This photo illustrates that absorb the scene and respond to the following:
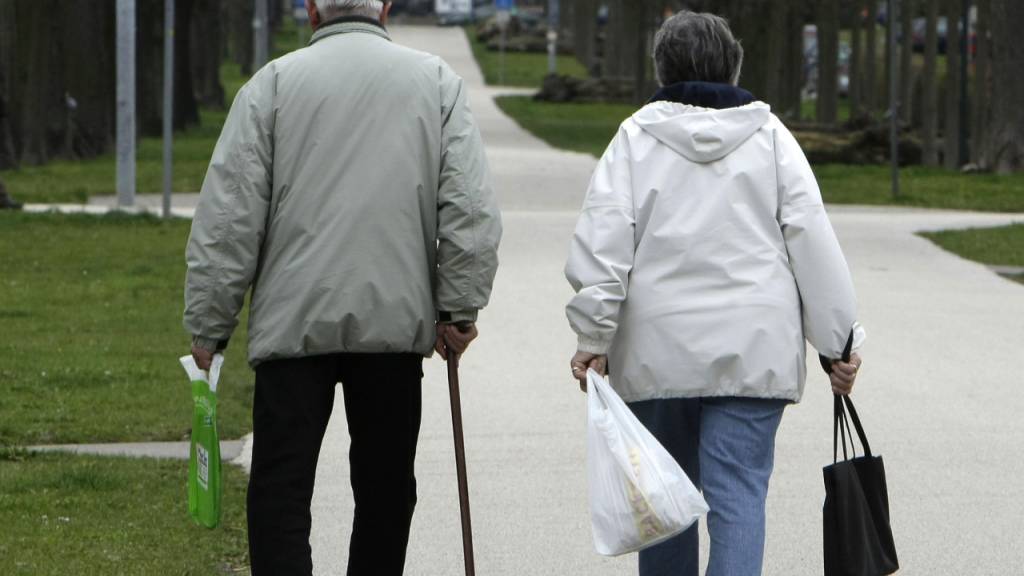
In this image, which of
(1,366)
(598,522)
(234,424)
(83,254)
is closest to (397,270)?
(598,522)

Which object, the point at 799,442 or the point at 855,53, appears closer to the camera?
the point at 799,442

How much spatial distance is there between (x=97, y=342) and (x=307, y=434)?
6.41 meters

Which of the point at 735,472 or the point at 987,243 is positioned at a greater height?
the point at 735,472

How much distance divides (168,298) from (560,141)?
2282 cm

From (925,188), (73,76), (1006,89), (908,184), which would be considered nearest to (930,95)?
(1006,89)

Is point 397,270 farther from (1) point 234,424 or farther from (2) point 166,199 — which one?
(2) point 166,199

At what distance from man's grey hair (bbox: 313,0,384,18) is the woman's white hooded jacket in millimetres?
694

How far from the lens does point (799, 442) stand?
25.9ft

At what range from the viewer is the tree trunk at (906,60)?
31.9 m

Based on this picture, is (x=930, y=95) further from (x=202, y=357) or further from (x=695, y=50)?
(x=202, y=357)

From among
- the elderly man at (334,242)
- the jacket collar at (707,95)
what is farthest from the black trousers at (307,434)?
the jacket collar at (707,95)

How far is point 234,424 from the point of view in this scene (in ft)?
26.9

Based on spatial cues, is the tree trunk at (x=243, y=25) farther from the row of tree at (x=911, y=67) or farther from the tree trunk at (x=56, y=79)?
the tree trunk at (x=56, y=79)

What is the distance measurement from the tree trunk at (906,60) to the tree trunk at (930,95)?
52cm
